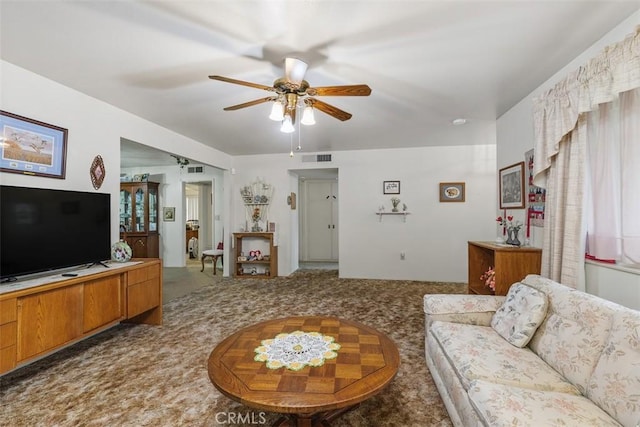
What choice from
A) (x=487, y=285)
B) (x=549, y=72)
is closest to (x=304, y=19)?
(x=549, y=72)

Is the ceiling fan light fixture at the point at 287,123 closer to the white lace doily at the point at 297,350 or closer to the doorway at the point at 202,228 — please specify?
the white lace doily at the point at 297,350

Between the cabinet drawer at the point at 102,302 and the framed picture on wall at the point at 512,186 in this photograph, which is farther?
the framed picture on wall at the point at 512,186

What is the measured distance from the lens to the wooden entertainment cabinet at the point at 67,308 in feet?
6.08

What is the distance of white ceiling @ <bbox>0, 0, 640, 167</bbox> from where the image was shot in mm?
1625

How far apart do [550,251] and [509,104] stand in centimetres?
167

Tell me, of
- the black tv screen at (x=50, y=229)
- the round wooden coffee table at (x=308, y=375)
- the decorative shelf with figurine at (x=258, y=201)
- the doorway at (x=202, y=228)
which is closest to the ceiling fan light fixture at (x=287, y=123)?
the round wooden coffee table at (x=308, y=375)

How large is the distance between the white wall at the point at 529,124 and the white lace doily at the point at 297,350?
1.82m

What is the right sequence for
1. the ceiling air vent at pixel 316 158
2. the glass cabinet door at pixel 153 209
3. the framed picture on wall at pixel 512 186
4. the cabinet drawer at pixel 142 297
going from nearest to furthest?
the cabinet drawer at pixel 142 297, the framed picture on wall at pixel 512 186, the ceiling air vent at pixel 316 158, the glass cabinet door at pixel 153 209

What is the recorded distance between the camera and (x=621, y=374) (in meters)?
1.19

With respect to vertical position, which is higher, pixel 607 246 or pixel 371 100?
pixel 371 100

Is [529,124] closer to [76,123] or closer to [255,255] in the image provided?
[76,123]

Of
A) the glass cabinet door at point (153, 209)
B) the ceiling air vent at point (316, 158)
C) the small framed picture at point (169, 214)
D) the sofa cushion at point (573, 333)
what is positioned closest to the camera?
the sofa cushion at point (573, 333)

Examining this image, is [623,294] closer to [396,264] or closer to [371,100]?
[371,100]

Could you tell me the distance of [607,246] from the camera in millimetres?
1880
